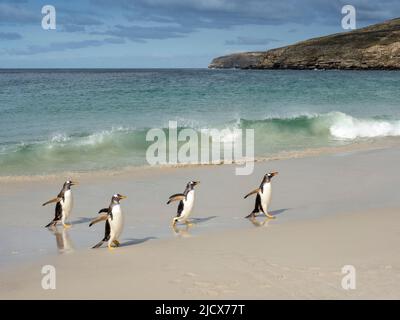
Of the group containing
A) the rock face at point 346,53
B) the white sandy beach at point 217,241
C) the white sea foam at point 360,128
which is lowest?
the white sandy beach at point 217,241

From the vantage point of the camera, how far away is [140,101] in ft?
93.9

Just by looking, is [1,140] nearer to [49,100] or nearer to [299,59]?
[49,100]

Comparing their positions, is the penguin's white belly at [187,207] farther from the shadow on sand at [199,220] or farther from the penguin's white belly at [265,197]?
the penguin's white belly at [265,197]

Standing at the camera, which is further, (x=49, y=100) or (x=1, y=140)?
(x=49, y=100)

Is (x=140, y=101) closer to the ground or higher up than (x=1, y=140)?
higher up

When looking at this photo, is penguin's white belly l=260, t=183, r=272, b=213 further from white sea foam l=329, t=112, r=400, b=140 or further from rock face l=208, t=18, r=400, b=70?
rock face l=208, t=18, r=400, b=70

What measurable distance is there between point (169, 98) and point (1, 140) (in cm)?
1440

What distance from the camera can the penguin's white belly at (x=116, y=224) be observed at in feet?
21.8

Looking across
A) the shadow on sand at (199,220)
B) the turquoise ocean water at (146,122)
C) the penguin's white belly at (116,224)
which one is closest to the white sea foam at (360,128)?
the turquoise ocean water at (146,122)

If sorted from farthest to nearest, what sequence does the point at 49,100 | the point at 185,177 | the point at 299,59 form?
the point at 299,59 → the point at 49,100 → the point at 185,177

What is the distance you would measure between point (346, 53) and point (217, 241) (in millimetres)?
101198

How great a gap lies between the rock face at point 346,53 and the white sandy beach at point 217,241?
87.9m

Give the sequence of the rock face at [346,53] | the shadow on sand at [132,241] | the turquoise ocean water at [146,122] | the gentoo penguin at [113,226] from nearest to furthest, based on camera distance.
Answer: the gentoo penguin at [113,226]
the shadow on sand at [132,241]
the turquoise ocean water at [146,122]
the rock face at [346,53]
